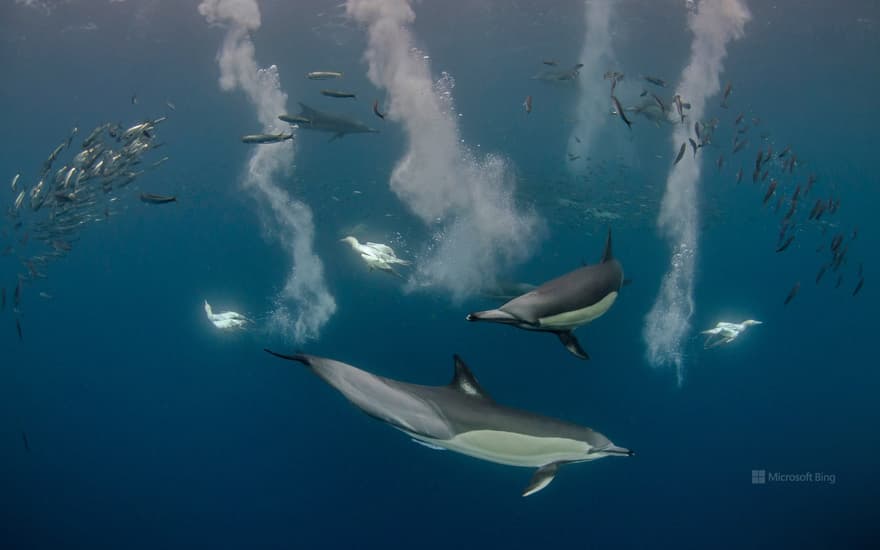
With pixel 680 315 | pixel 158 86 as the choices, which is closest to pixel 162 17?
pixel 158 86

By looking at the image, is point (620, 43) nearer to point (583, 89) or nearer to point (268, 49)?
point (583, 89)

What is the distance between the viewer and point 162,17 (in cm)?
2238

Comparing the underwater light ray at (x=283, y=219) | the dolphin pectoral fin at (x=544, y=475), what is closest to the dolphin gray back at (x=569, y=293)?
the dolphin pectoral fin at (x=544, y=475)

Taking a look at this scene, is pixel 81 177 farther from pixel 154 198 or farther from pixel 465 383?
pixel 465 383

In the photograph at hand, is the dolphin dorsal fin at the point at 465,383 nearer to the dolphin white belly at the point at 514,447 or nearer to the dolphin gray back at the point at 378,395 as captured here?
the dolphin white belly at the point at 514,447

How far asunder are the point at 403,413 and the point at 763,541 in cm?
1849

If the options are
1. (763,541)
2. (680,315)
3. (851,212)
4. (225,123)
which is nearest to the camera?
(763,541)

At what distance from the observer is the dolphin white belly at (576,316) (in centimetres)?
307

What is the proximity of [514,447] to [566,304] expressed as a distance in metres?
0.94

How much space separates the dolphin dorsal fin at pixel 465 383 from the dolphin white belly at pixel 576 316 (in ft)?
A: 1.80

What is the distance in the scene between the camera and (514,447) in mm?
2578

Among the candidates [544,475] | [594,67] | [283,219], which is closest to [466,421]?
[544,475]

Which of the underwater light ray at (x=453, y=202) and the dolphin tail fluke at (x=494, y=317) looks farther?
the underwater light ray at (x=453, y=202)

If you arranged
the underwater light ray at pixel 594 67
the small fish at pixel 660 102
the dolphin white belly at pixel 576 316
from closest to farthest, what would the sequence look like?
the dolphin white belly at pixel 576 316
the small fish at pixel 660 102
the underwater light ray at pixel 594 67
